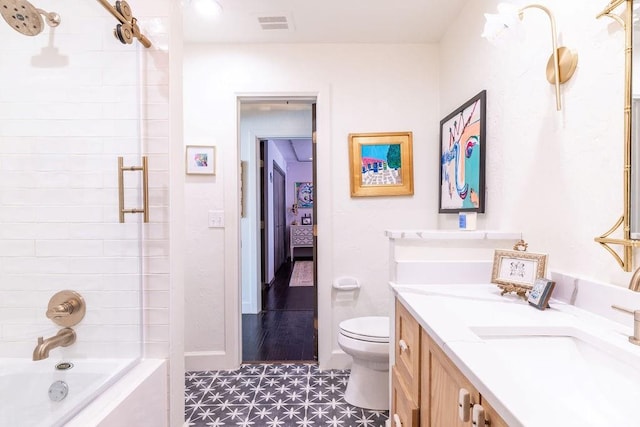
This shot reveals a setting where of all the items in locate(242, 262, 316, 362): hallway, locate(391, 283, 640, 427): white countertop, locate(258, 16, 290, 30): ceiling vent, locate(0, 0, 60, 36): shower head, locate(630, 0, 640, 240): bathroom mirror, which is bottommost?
locate(242, 262, 316, 362): hallway

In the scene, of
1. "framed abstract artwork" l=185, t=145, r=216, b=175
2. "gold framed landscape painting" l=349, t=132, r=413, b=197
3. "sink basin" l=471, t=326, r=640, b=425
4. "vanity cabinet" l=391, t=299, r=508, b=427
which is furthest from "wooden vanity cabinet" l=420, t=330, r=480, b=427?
"framed abstract artwork" l=185, t=145, r=216, b=175

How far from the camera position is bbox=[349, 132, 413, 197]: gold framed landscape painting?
7.84ft

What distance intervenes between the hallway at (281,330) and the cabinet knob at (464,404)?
1965 mm

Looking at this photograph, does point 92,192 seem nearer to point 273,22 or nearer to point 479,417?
point 273,22

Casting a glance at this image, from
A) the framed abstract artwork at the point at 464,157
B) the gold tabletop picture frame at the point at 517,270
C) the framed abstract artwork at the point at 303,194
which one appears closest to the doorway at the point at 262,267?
the framed abstract artwork at the point at 464,157

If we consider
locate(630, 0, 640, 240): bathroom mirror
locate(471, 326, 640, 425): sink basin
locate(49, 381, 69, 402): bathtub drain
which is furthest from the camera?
locate(49, 381, 69, 402): bathtub drain

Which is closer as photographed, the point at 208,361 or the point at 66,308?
the point at 66,308

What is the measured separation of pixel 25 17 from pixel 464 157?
7.04ft

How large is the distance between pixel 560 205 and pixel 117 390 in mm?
1764

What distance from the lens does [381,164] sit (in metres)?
2.41

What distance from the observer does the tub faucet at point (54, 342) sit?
1356 mm

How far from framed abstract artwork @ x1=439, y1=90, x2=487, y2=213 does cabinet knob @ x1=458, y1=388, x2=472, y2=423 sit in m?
1.26

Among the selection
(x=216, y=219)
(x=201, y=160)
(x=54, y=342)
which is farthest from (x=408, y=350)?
(x=201, y=160)

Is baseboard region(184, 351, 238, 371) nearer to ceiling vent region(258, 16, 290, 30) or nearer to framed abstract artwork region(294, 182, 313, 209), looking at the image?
ceiling vent region(258, 16, 290, 30)
